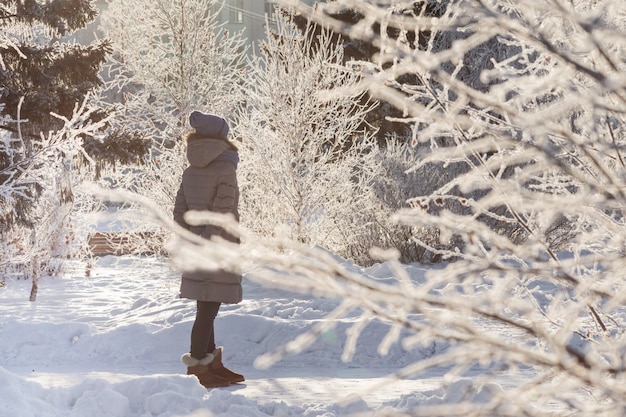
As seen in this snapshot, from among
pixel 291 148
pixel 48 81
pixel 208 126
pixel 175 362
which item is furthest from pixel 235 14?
pixel 208 126

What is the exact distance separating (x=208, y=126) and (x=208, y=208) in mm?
647

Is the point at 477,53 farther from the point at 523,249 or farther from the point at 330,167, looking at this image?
the point at 523,249

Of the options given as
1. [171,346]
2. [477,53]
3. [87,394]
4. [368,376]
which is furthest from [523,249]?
[477,53]

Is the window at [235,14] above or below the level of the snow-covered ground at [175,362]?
above

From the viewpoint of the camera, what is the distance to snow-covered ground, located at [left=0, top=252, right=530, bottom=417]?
206 inches

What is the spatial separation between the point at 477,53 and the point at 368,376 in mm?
9657

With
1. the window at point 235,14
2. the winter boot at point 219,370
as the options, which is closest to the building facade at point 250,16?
the window at point 235,14

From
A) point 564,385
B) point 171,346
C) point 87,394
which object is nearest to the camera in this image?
point 564,385

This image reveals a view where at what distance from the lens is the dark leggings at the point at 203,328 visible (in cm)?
629

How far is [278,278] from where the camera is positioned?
62.2 inches

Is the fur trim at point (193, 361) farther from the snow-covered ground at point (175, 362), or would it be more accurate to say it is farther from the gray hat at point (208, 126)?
the gray hat at point (208, 126)

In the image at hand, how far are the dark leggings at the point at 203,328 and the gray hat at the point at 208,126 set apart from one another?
127 centimetres

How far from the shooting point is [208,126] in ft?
21.5

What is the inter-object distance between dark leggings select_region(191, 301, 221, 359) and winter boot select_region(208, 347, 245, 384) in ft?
0.42
